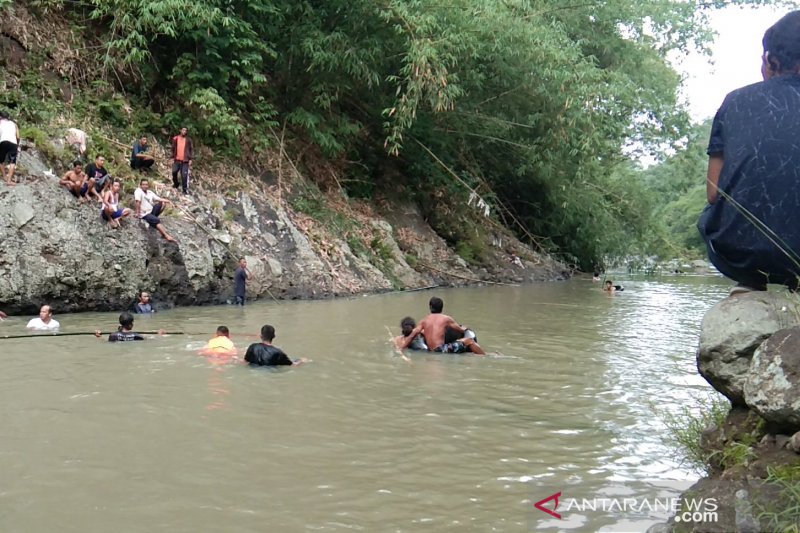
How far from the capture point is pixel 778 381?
3.40m

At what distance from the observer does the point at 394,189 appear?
1029 inches

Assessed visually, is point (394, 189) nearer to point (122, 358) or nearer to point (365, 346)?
point (365, 346)

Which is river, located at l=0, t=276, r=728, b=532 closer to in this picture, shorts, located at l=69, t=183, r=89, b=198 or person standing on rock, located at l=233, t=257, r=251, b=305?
person standing on rock, located at l=233, t=257, r=251, b=305

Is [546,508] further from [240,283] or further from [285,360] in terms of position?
[240,283]

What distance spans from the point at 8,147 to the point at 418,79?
368 inches

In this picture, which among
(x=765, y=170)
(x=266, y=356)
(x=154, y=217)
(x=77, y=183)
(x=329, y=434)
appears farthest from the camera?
(x=154, y=217)

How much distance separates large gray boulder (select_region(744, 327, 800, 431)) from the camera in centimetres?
335

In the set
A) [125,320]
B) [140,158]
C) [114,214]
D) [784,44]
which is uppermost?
[140,158]

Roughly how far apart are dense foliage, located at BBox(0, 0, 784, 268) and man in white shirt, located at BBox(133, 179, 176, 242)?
11.7 ft

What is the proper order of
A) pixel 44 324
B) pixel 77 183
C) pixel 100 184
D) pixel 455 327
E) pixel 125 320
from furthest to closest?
pixel 100 184, pixel 77 183, pixel 44 324, pixel 455 327, pixel 125 320

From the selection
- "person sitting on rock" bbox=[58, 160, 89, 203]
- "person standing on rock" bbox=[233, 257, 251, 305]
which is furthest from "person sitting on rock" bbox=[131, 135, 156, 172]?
"person standing on rock" bbox=[233, 257, 251, 305]

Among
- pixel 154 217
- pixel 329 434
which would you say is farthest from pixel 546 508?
pixel 154 217

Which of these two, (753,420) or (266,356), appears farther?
(266,356)

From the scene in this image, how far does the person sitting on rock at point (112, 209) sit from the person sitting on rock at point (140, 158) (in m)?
2.38
